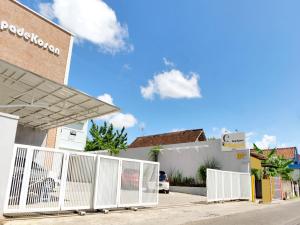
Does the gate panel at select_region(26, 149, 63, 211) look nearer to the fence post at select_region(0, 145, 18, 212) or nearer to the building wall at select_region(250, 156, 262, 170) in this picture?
the fence post at select_region(0, 145, 18, 212)

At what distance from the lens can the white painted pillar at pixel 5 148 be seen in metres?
7.83

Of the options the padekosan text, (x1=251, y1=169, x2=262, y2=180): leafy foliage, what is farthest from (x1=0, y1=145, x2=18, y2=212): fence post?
(x1=251, y1=169, x2=262, y2=180): leafy foliage

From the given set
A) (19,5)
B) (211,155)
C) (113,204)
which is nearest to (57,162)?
(113,204)

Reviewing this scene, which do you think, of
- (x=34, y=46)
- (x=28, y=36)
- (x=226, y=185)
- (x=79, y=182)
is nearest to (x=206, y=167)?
(x=226, y=185)

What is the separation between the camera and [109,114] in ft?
53.2

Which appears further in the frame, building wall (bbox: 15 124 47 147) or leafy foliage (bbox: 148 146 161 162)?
leafy foliage (bbox: 148 146 161 162)

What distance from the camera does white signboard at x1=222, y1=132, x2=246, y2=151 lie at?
24250 mm

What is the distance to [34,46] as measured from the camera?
2052 centimetres

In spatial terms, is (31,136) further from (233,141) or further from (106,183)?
(233,141)

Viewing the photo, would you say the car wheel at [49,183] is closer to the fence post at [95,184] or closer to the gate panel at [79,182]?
the gate panel at [79,182]

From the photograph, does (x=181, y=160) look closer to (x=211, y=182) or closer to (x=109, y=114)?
(x=211, y=182)

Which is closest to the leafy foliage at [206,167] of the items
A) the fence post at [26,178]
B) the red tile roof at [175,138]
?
the red tile roof at [175,138]

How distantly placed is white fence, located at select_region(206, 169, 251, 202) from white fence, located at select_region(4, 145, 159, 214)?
18.7 feet

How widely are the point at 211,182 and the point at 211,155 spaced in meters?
8.11
